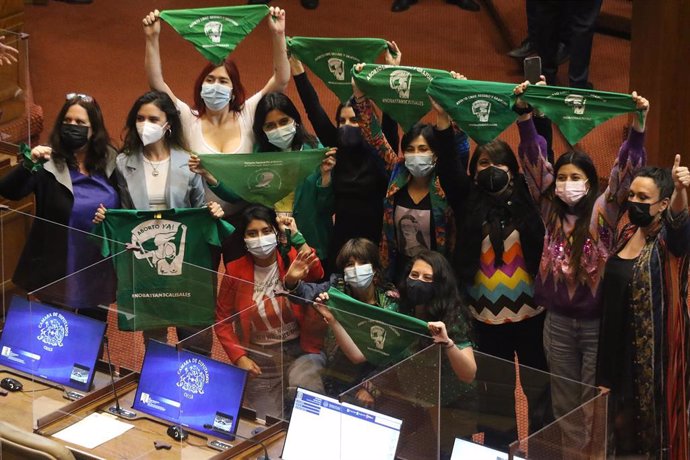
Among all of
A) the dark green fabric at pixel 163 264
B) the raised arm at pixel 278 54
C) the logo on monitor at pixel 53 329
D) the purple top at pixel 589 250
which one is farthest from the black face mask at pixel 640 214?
the logo on monitor at pixel 53 329

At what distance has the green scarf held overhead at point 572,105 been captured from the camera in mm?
6352

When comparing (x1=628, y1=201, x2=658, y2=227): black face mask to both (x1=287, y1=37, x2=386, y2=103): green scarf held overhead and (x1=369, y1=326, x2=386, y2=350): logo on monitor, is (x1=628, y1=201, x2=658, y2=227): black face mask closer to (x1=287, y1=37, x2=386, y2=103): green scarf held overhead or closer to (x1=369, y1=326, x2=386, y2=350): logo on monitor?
(x1=369, y1=326, x2=386, y2=350): logo on monitor

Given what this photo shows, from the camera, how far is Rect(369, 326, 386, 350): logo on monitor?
590 cm

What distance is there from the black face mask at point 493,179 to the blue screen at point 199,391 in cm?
130

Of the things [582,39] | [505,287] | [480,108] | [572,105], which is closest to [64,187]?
[480,108]

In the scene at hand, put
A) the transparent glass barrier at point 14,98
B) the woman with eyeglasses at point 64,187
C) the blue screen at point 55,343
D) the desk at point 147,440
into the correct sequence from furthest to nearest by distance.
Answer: the transparent glass barrier at point 14,98
the woman with eyeglasses at point 64,187
the blue screen at point 55,343
the desk at point 147,440

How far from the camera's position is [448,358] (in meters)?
5.81

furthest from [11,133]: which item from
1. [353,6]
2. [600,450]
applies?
[353,6]

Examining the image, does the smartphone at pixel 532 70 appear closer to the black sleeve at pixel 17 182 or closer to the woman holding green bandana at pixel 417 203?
the woman holding green bandana at pixel 417 203

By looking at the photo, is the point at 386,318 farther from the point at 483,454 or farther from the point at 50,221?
the point at 50,221

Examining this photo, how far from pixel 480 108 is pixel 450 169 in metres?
0.30

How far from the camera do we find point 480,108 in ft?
21.4

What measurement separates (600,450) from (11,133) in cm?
363

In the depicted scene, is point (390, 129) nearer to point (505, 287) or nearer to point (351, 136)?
point (351, 136)
